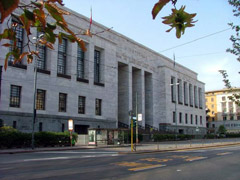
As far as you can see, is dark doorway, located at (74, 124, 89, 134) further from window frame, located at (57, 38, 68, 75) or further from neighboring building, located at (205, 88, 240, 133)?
neighboring building, located at (205, 88, 240, 133)

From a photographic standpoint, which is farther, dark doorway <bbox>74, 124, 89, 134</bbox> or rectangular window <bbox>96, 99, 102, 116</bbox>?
rectangular window <bbox>96, 99, 102, 116</bbox>

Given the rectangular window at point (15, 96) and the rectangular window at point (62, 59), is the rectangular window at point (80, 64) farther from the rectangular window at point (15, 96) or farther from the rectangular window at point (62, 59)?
the rectangular window at point (15, 96)

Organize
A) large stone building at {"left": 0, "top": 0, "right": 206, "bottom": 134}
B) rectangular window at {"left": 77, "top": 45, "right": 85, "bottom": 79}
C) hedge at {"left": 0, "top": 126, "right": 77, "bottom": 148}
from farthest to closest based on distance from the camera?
1. rectangular window at {"left": 77, "top": 45, "right": 85, "bottom": 79}
2. large stone building at {"left": 0, "top": 0, "right": 206, "bottom": 134}
3. hedge at {"left": 0, "top": 126, "right": 77, "bottom": 148}

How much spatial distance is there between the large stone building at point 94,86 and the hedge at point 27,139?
4451 millimetres

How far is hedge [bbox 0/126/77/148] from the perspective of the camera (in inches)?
1058

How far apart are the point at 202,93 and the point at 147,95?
28.6 metres

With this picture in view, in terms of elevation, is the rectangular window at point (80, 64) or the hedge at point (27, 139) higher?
the rectangular window at point (80, 64)

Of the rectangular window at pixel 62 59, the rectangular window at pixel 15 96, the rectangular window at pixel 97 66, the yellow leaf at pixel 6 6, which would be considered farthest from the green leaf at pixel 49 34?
the rectangular window at pixel 97 66

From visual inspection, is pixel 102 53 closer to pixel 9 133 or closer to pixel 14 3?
pixel 9 133

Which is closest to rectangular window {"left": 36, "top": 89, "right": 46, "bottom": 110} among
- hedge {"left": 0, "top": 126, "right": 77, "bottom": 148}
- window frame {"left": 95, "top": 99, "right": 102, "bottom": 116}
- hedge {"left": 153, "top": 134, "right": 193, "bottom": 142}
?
hedge {"left": 0, "top": 126, "right": 77, "bottom": 148}

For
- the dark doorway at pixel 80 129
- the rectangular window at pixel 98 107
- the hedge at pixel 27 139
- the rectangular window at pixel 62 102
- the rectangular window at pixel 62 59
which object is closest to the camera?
the hedge at pixel 27 139

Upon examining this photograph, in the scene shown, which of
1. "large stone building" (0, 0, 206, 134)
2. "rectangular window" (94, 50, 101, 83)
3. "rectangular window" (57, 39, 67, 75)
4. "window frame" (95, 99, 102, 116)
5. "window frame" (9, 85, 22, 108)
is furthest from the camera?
"rectangular window" (94, 50, 101, 83)

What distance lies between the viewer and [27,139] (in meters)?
28.7

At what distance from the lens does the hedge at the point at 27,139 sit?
88.2ft
